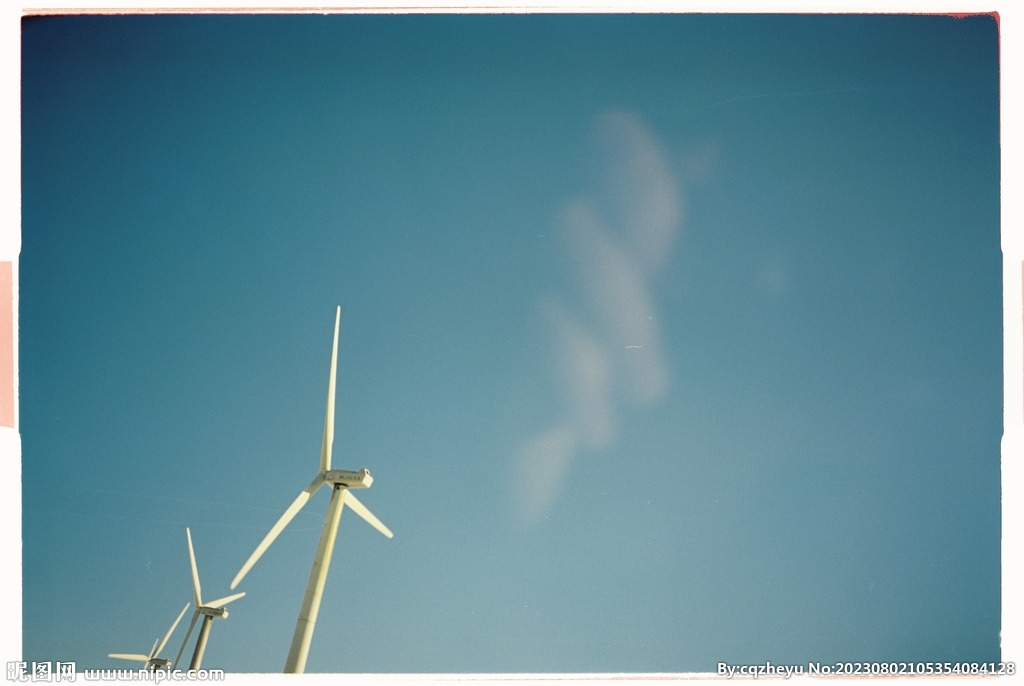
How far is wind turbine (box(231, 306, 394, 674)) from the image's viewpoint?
35.0 feet

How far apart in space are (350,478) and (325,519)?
64 centimetres

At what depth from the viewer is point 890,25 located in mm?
10227

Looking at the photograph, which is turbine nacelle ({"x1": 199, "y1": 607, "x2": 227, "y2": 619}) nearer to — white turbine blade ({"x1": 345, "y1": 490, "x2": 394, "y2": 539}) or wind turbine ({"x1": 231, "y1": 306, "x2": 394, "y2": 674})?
wind turbine ({"x1": 231, "y1": 306, "x2": 394, "y2": 674})

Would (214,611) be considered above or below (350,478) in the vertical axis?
below

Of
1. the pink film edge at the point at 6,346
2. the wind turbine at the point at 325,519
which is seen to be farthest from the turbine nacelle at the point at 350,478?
the pink film edge at the point at 6,346

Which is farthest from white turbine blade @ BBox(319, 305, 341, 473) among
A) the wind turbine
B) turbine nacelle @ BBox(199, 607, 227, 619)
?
turbine nacelle @ BBox(199, 607, 227, 619)

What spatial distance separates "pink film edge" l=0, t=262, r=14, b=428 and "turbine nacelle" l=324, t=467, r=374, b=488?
3970mm

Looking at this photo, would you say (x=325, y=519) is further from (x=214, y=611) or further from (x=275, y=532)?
(x=214, y=611)

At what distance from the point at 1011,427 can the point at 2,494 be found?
36.8 ft

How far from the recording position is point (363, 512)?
1170 cm

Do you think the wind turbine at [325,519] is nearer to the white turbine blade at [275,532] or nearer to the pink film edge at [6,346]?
the white turbine blade at [275,532]

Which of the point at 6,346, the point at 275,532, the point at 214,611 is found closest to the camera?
the point at 6,346

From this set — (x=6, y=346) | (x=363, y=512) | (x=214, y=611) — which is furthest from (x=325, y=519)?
(x=6, y=346)

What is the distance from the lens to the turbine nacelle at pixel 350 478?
11.3m
